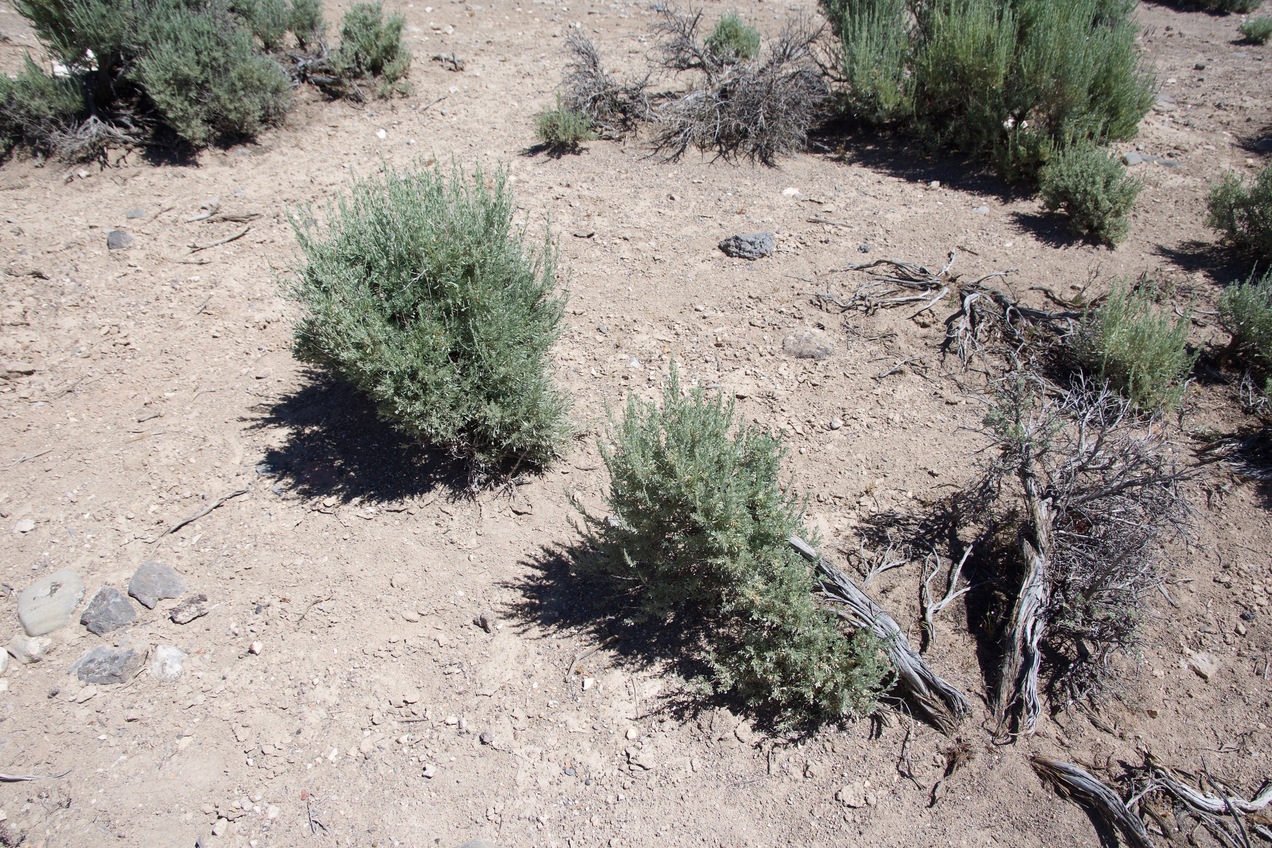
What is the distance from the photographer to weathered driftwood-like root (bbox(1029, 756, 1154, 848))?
268cm

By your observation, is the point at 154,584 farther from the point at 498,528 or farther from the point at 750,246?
the point at 750,246

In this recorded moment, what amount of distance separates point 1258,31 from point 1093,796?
407 inches

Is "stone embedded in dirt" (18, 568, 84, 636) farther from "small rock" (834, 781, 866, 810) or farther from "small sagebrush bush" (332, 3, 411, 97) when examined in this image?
"small sagebrush bush" (332, 3, 411, 97)

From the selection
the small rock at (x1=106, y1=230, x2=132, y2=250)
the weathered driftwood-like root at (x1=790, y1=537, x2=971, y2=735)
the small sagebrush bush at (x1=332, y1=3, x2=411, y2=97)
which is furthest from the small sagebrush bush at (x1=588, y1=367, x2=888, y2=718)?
the small sagebrush bush at (x1=332, y1=3, x2=411, y2=97)

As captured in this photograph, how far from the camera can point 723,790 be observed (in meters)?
2.93

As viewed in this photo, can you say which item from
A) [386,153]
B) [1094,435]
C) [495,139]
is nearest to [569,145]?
[495,139]

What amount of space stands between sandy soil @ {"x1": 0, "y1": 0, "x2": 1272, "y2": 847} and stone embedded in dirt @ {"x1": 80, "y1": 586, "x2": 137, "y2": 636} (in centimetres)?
5

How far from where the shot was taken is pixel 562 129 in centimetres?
661

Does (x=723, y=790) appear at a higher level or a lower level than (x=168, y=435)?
lower

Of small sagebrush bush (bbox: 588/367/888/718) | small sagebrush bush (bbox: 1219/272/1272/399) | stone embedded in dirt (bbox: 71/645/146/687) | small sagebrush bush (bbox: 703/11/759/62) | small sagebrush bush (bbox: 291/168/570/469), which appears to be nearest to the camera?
small sagebrush bush (bbox: 588/367/888/718)

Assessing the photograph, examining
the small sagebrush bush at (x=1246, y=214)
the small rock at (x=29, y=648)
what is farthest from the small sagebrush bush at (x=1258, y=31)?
the small rock at (x=29, y=648)

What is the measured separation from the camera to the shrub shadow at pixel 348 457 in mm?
4000

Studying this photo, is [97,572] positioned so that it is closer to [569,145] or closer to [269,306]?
[269,306]

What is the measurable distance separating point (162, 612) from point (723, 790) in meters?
2.55
